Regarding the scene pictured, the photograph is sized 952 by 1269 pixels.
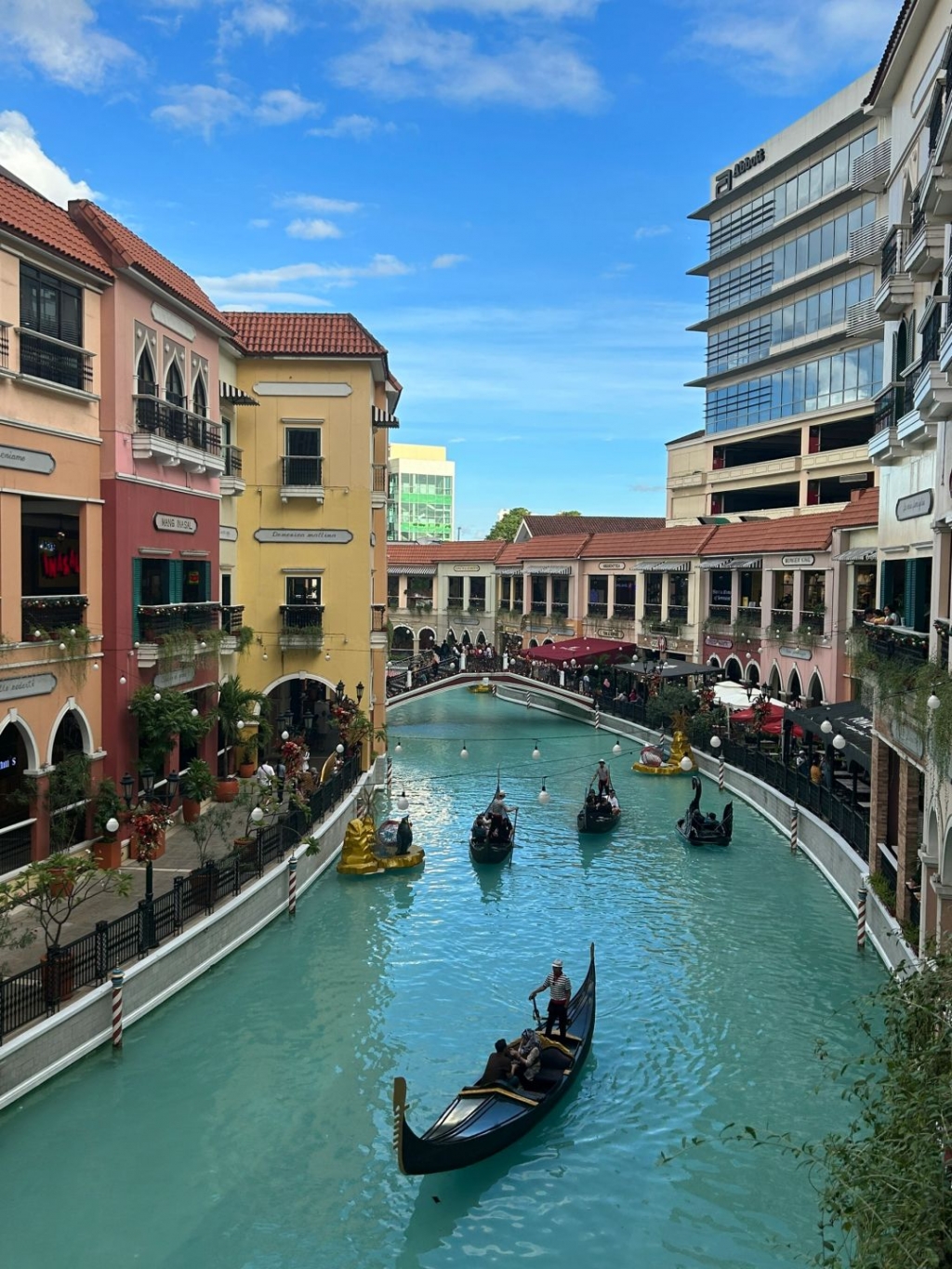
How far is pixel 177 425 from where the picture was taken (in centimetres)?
2527

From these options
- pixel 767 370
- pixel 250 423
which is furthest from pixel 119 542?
pixel 767 370

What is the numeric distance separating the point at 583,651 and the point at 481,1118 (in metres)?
39.8

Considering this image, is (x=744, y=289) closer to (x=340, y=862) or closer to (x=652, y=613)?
(x=652, y=613)

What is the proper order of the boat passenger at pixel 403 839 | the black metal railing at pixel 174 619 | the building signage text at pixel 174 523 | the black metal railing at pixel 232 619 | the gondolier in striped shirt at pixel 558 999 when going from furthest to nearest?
the black metal railing at pixel 232 619, the boat passenger at pixel 403 839, the building signage text at pixel 174 523, the black metal railing at pixel 174 619, the gondolier in striped shirt at pixel 558 999

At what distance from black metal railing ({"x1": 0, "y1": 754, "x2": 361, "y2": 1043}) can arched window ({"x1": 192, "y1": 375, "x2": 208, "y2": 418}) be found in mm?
10965

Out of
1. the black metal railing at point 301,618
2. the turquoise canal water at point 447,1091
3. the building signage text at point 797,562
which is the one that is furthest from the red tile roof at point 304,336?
the building signage text at point 797,562

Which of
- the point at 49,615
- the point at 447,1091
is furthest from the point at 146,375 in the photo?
the point at 447,1091

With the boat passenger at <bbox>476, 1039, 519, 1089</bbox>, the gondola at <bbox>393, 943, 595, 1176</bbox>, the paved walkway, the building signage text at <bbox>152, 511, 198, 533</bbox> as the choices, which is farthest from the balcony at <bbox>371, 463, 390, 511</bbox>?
the boat passenger at <bbox>476, 1039, 519, 1089</bbox>

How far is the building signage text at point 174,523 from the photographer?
79.6 ft

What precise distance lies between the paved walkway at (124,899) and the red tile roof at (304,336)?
50.8 ft

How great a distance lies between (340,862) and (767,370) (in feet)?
143

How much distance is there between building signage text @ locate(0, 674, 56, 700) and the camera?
18.3 meters

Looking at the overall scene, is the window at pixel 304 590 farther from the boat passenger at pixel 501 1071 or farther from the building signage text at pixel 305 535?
the boat passenger at pixel 501 1071

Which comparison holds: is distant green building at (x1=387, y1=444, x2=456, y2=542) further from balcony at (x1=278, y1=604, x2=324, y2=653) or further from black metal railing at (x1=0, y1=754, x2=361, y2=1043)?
black metal railing at (x1=0, y1=754, x2=361, y2=1043)
